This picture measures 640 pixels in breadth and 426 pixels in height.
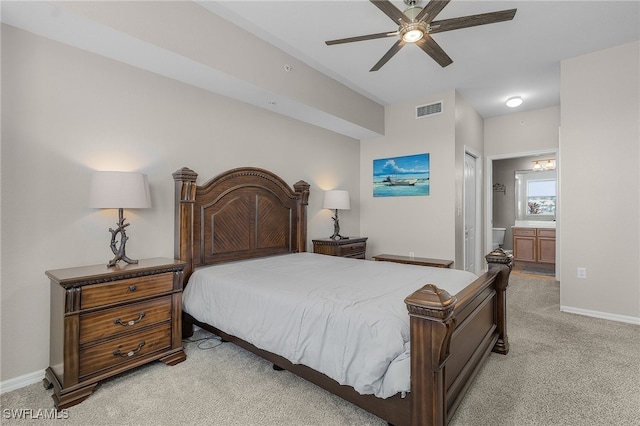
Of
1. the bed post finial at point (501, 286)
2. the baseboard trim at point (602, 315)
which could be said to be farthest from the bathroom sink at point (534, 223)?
the bed post finial at point (501, 286)

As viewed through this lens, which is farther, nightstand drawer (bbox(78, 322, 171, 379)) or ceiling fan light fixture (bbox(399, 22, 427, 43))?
ceiling fan light fixture (bbox(399, 22, 427, 43))

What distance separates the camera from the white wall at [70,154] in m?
2.04

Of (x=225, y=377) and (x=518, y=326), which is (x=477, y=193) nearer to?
(x=518, y=326)

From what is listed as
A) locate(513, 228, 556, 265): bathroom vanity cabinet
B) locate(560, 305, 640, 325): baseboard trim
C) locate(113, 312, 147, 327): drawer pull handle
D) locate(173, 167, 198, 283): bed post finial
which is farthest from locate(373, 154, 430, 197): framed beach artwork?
locate(113, 312, 147, 327): drawer pull handle

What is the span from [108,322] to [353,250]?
3002 millimetres

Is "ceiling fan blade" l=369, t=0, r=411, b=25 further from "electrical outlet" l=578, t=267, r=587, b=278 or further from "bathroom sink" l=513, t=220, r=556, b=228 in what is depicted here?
"bathroom sink" l=513, t=220, r=556, b=228

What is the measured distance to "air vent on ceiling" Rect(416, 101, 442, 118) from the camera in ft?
14.2

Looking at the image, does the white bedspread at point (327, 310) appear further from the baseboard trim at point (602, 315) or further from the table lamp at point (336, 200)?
Result: the baseboard trim at point (602, 315)

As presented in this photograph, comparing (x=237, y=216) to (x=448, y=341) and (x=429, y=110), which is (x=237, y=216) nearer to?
(x=448, y=341)

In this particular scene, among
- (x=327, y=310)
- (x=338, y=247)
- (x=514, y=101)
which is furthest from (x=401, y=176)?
(x=327, y=310)

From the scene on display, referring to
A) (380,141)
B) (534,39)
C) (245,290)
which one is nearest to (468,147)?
(380,141)

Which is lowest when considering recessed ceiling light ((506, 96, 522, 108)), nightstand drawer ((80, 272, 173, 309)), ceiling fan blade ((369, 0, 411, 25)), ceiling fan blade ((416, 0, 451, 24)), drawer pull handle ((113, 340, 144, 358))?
drawer pull handle ((113, 340, 144, 358))

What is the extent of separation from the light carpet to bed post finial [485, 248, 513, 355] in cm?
9

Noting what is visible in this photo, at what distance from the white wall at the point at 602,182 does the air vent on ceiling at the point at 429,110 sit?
4.58 ft
